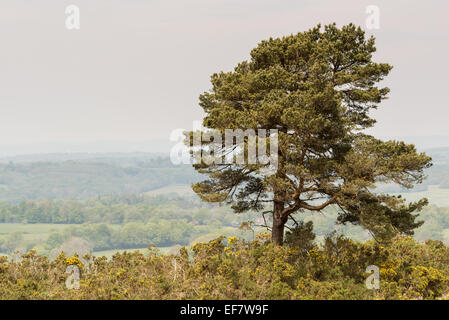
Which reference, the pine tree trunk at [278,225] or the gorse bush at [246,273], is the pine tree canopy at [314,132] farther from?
the gorse bush at [246,273]

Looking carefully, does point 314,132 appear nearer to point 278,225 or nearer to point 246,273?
point 278,225

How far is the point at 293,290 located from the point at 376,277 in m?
3.59

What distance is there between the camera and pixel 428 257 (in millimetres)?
21766

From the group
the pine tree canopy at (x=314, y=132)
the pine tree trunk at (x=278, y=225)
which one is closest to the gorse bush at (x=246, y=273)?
the pine tree trunk at (x=278, y=225)

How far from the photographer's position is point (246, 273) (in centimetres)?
1741

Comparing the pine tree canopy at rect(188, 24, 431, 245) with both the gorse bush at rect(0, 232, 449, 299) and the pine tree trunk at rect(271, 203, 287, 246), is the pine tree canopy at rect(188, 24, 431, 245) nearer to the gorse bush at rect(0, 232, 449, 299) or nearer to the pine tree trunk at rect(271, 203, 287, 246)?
the pine tree trunk at rect(271, 203, 287, 246)

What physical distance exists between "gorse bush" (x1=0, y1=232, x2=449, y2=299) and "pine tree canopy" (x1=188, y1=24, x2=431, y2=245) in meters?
1.54

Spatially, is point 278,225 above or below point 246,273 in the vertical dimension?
above

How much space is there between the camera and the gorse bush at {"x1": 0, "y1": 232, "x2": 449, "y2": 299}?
54.3ft

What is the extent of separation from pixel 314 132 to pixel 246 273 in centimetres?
574

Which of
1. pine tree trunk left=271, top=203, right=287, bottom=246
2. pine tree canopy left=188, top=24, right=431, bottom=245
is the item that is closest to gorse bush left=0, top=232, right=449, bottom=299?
pine tree trunk left=271, top=203, right=287, bottom=246

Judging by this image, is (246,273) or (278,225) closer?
(246,273)

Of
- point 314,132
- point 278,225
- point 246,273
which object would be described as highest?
point 314,132

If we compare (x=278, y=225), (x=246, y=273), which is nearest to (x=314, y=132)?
(x=278, y=225)
